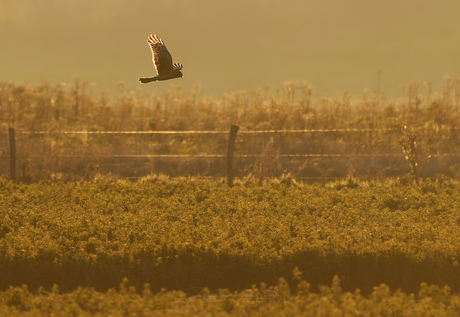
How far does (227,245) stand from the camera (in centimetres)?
1127

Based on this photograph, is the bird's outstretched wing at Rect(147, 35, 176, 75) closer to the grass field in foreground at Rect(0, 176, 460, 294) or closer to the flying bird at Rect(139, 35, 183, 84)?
the flying bird at Rect(139, 35, 183, 84)

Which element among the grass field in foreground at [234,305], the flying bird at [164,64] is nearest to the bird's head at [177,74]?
the flying bird at [164,64]

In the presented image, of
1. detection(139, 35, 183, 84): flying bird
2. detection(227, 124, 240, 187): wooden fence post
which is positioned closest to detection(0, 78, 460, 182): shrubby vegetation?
detection(227, 124, 240, 187): wooden fence post

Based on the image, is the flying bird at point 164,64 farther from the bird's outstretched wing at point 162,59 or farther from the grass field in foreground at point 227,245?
the grass field in foreground at point 227,245

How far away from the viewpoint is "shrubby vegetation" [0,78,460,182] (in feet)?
91.7

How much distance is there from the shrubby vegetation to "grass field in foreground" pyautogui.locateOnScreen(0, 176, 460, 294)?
348 inches

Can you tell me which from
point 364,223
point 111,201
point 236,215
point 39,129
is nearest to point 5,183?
point 111,201

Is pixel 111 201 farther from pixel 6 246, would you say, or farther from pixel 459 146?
pixel 459 146

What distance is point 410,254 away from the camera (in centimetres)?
1112

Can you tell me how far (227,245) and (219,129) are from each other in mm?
33182

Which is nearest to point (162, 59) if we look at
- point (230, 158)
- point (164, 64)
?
point (164, 64)

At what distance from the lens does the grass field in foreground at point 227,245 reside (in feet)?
36.0

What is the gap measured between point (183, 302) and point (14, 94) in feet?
182

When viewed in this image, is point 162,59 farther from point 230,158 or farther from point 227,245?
point 230,158
